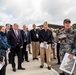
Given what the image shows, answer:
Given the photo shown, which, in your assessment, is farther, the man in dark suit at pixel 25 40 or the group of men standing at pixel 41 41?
the man in dark suit at pixel 25 40

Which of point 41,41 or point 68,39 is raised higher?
point 68,39

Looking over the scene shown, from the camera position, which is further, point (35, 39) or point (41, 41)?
point (35, 39)

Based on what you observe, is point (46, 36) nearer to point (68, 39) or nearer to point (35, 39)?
point (35, 39)

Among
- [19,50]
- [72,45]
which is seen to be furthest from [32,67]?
[72,45]

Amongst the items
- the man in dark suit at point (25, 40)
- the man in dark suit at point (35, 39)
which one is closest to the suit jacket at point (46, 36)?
the man in dark suit at point (25, 40)

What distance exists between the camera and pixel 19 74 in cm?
794

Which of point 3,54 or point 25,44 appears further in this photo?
point 25,44

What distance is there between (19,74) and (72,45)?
3.12 m

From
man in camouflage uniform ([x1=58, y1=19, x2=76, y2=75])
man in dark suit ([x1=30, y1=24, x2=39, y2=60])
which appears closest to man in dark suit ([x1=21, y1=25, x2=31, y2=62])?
man in dark suit ([x1=30, y1=24, x2=39, y2=60])

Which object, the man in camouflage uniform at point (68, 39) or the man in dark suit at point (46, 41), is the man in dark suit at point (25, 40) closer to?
the man in dark suit at point (46, 41)

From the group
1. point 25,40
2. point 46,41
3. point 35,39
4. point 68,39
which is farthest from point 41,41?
point 68,39

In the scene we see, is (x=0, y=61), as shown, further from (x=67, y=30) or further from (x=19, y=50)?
(x=19, y=50)

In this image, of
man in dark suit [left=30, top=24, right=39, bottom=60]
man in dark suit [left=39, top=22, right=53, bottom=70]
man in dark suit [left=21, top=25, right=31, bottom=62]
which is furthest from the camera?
man in dark suit [left=30, top=24, right=39, bottom=60]

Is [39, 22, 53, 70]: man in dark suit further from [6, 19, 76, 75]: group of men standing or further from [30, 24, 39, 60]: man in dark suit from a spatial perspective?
[30, 24, 39, 60]: man in dark suit
